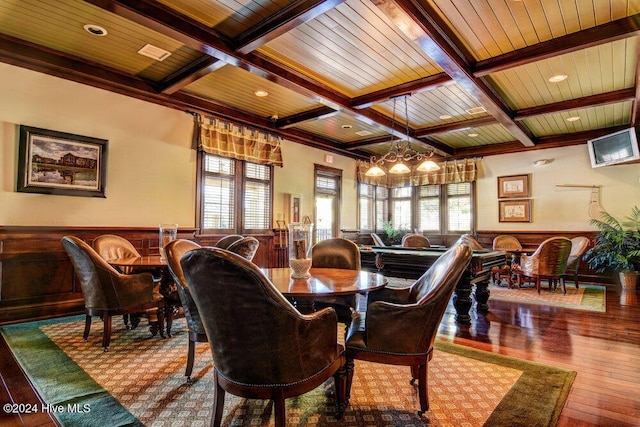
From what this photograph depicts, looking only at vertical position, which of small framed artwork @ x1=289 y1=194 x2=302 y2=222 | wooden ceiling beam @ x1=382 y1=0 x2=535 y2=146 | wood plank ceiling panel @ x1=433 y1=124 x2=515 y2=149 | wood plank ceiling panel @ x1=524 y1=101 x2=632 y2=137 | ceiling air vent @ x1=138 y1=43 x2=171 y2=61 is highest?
wood plank ceiling panel @ x1=524 y1=101 x2=632 y2=137

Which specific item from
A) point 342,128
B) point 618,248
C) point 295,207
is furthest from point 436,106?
point 618,248

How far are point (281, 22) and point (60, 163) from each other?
119 inches

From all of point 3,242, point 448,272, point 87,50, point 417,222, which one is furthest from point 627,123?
point 3,242

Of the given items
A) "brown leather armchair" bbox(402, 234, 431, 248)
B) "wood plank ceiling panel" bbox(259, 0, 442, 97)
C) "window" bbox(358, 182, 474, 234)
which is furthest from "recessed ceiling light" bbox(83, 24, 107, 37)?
"window" bbox(358, 182, 474, 234)

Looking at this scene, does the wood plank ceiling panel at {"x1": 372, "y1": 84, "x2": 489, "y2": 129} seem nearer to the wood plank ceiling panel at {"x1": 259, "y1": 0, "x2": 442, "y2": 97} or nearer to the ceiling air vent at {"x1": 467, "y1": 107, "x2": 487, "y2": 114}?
the ceiling air vent at {"x1": 467, "y1": 107, "x2": 487, "y2": 114}

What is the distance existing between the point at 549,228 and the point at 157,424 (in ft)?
26.0

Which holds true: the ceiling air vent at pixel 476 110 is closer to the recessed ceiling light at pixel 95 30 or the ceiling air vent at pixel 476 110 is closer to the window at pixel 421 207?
the window at pixel 421 207

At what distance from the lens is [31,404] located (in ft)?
6.71

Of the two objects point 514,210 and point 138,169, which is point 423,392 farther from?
point 514,210

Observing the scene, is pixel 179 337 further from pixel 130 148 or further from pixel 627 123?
pixel 627 123

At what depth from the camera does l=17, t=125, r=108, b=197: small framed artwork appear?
12.3 ft

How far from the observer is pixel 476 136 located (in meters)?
7.21

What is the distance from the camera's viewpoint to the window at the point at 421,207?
8344mm

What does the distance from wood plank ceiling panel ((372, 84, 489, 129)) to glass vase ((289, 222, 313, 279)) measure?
3.19 m
